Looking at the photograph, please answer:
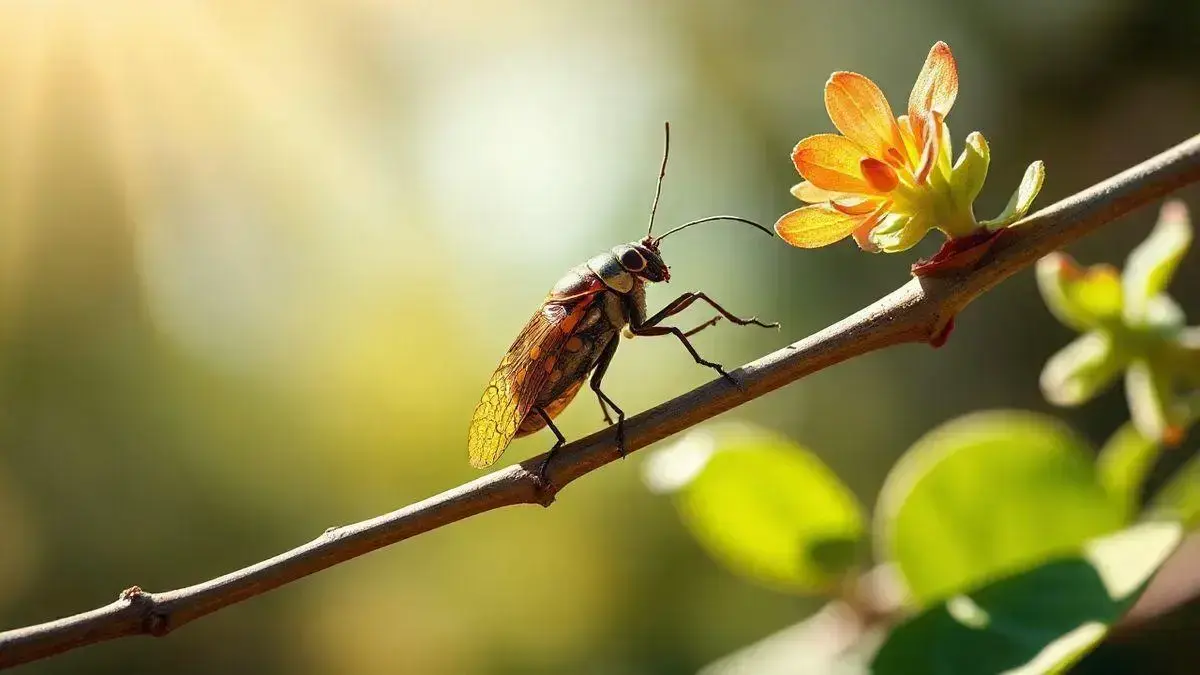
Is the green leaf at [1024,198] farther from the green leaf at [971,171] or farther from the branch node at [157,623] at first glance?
the branch node at [157,623]

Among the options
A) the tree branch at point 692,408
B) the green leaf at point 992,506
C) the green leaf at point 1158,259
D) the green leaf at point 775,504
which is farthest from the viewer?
the green leaf at point 775,504

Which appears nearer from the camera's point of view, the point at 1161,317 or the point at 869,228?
the point at 869,228

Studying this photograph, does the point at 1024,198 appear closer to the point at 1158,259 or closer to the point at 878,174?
the point at 878,174

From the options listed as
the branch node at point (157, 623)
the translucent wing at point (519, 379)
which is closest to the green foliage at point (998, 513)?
the translucent wing at point (519, 379)

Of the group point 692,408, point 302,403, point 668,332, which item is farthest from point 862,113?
point 302,403

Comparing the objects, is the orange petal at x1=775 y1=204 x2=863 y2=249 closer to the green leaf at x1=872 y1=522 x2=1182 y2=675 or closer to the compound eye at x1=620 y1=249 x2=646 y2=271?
the green leaf at x1=872 y1=522 x2=1182 y2=675

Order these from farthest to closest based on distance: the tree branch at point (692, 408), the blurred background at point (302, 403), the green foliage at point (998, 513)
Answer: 1. the blurred background at point (302, 403)
2. the green foliage at point (998, 513)
3. the tree branch at point (692, 408)
